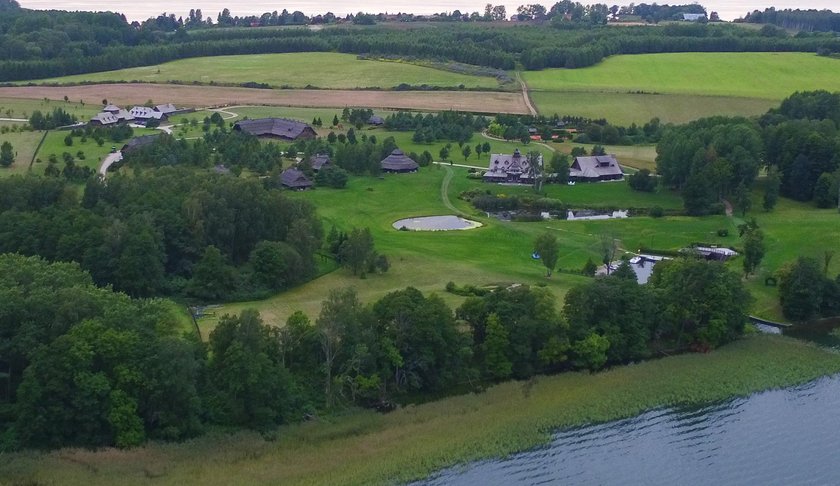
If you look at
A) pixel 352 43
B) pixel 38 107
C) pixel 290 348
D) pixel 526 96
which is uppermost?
pixel 352 43

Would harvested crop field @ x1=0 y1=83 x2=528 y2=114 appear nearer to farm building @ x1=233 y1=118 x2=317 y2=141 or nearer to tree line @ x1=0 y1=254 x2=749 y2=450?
farm building @ x1=233 y1=118 x2=317 y2=141

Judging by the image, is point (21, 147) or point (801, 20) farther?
point (801, 20)

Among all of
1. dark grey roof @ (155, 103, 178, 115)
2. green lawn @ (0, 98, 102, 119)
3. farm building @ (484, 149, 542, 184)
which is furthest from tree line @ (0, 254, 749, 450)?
green lawn @ (0, 98, 102, 119)

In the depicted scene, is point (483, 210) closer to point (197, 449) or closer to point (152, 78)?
point (197, 449)

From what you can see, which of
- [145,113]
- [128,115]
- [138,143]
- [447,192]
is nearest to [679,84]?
[447,192]

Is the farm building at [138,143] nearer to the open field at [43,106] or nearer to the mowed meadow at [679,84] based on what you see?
the open field at [43,106]

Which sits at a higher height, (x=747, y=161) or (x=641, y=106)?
(x=747, y=161)

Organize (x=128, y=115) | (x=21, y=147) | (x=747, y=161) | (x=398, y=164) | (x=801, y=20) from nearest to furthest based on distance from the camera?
(x=747, y=161) < (x=398, y=164) < (x=21, y=147) < (x=128, y=115) < (x=801, y=20)

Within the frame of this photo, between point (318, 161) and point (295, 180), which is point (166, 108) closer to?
point (318, 161)
